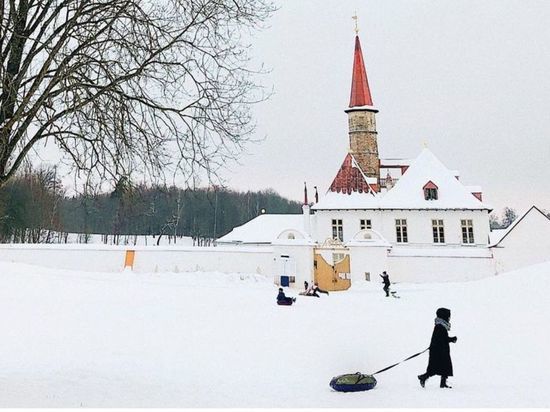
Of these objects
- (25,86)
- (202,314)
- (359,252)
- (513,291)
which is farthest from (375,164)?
(25,86)

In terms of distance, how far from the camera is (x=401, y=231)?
33.7 meters

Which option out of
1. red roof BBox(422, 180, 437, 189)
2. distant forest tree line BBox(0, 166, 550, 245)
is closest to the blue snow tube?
distant forest tree line BBox(0, 166, 550, 245)

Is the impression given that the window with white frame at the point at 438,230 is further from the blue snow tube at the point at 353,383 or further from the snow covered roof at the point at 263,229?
the blue snow tube at the point at 353,383

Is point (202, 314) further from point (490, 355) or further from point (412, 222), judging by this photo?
point (412, 222)

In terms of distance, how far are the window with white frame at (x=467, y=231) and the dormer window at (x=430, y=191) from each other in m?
2.92

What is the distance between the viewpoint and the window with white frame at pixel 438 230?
3288cm

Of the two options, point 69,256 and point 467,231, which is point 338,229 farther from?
point 69,256

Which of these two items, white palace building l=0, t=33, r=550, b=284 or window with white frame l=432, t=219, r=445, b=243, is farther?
window with white frame l=432, t=219, r=445, b=243

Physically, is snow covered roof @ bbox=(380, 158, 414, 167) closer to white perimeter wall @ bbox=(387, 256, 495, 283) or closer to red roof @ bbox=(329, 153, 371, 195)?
red roof @ bbox=(329, 153, 371, 195)

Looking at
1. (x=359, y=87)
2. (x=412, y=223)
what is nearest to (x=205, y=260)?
(x=412, y=223)

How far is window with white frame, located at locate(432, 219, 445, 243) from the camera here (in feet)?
108

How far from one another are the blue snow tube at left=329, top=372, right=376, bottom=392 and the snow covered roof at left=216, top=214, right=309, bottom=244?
1229 inches

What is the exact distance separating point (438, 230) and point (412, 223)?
2.01 meters

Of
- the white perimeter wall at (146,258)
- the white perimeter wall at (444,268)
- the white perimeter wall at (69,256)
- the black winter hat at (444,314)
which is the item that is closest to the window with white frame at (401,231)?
the white perimeter wall at (444,268)
